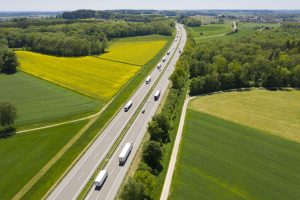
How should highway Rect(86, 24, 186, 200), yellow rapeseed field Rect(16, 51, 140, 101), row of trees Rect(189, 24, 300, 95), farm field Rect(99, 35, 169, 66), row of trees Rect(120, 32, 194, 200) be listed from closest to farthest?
row of trees Rect(120, 32, 194, 200), highway Rect(86, 24, 186, 200), row of trees Rect(189, 24, 300, 95), yellow rapeseed field Rect(16, 51, 140, 101), farm field Rect(99, 35, 169, 66)

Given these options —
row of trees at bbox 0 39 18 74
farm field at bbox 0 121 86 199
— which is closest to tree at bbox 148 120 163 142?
farm field at bbox 0 121 86 199

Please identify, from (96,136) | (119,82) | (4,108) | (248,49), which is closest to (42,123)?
(4,108)

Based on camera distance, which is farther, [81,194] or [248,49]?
[248,49]

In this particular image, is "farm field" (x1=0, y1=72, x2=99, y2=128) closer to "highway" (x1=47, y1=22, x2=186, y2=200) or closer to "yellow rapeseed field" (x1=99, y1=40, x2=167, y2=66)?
"highway" (x1=47, y1=22, x2=186, y2=200)

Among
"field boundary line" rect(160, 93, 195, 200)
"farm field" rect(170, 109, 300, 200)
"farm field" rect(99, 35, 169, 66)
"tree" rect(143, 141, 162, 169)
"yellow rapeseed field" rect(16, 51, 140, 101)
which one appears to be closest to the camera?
"farm field" rect(170, 109, 300, 200)

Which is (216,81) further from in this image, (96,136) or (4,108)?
(4,108)

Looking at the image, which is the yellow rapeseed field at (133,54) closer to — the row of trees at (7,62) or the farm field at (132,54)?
the farm field at (132,54)

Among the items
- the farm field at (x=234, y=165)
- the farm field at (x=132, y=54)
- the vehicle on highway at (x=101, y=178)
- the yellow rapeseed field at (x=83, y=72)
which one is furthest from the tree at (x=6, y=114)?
the farm field at (x=132, y=54)
